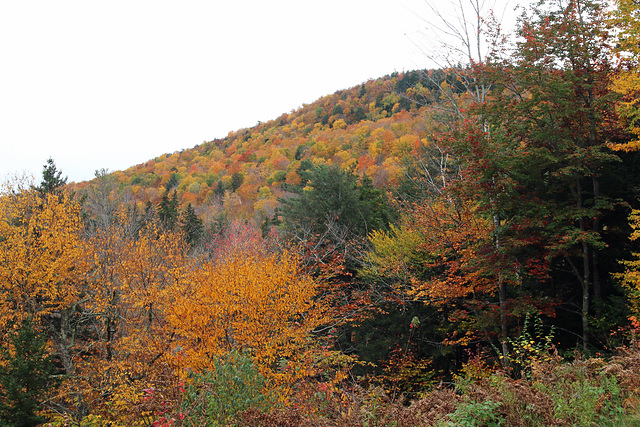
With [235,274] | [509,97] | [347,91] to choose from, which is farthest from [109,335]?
[347,91]

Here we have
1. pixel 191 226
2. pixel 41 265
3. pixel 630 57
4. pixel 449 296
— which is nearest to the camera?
pixel 630 57

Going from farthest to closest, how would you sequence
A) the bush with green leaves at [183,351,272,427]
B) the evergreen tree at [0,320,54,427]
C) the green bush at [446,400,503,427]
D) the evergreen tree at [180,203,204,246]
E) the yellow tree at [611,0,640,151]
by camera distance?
the evergreen tree at [180,203,204,246]
the evergreen tree at [0,320,54,427]
the yellow tree at [611,0,640,151]
the bush with green leaves at [183,351,272,427]
the green bush at [446,400,503,427]

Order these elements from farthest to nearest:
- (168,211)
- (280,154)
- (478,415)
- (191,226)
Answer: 1. (280,154)
2. (168,211)
3. (191,226)
4. (478,415)

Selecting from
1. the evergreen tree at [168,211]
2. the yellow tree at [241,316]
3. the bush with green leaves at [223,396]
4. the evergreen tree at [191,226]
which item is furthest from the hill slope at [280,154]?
the bush with green leaves at [223,396]

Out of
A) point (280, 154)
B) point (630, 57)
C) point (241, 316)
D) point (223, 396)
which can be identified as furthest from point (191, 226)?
point (280, 154)

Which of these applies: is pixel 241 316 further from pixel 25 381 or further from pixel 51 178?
pixel 51 178

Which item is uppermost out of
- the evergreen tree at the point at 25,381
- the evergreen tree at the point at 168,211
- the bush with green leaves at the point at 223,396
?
the evergreen tree at the point at 168,211

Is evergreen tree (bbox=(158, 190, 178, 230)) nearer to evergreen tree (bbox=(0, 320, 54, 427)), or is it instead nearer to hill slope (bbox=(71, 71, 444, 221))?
hill slope (bbox=(71, 71, 444, 221))

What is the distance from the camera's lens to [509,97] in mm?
10172

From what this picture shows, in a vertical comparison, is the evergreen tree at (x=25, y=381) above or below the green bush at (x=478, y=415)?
below

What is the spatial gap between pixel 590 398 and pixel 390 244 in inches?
455

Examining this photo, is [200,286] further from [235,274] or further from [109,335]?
[109,335]

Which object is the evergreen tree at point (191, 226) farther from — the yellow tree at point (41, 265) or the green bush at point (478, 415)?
the green bush at point (478, 415)

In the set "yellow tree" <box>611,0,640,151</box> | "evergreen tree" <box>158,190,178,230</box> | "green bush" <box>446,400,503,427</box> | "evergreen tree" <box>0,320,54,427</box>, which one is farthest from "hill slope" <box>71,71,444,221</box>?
"green bush" <box>446,400,503,427</box>
